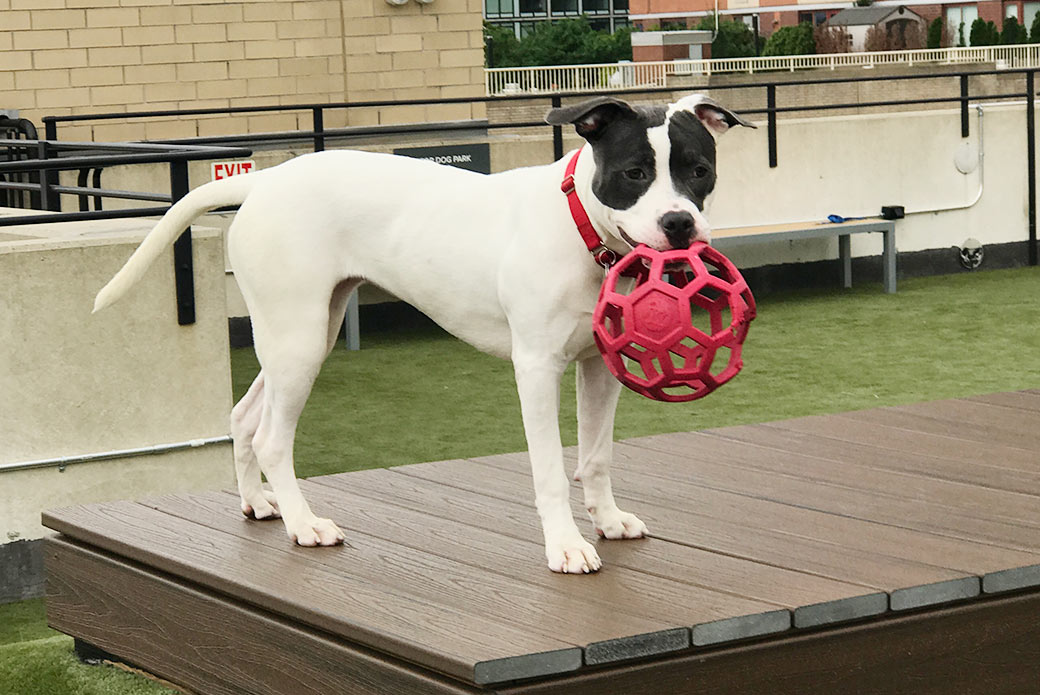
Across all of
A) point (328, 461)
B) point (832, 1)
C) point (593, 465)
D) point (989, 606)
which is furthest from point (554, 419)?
point (832, 1)

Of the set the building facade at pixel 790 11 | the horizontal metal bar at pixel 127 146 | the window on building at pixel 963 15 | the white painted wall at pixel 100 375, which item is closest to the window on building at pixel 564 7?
the building facade at pixel 790 11

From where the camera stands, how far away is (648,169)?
9.40 ft

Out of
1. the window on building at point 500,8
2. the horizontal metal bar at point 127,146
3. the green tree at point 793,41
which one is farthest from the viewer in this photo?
the window on building at point 500,8

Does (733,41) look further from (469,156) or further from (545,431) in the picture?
(545,431)

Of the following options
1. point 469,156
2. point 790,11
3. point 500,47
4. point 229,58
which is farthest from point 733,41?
point 469,156

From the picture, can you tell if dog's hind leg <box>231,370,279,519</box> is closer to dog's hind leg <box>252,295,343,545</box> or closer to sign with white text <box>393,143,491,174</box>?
dog's hind leg <box>252,295,343,545</box>

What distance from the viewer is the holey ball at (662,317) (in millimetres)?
2848

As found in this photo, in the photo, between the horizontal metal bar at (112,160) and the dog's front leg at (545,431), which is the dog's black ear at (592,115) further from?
the horizontal metal bar at (112,160)

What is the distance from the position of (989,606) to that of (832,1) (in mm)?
94631

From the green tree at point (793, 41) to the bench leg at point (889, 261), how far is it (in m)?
73.3

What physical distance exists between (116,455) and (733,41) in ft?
273

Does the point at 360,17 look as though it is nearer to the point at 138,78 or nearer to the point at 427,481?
the point at 138,78

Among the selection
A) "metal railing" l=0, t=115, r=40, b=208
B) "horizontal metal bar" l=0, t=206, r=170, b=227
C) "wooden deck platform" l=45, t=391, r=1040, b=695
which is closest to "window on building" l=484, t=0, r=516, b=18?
"metal railing" l=0, t=115, r=40, b=208

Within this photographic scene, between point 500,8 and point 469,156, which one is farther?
point 500,8
